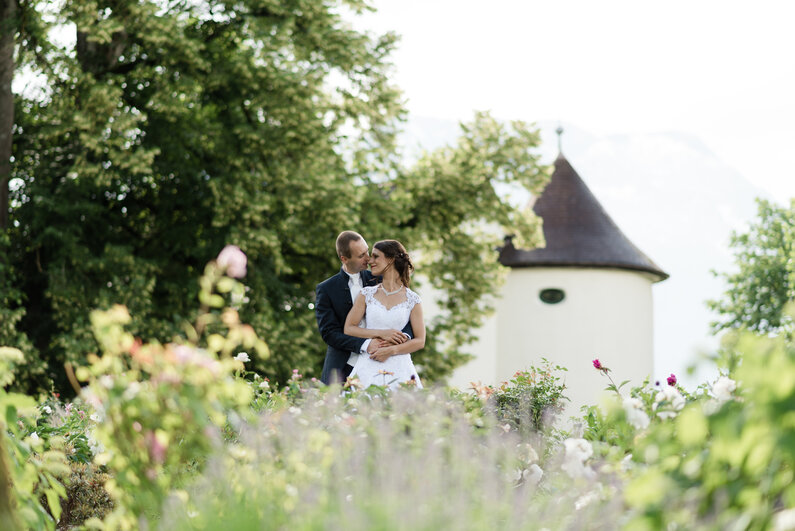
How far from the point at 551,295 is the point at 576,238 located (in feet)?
6.56

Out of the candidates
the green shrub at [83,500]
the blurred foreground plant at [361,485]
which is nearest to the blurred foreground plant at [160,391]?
the blurred foreground plant at [361,485]

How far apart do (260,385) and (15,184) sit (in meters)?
12.9

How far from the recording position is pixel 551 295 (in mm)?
28734

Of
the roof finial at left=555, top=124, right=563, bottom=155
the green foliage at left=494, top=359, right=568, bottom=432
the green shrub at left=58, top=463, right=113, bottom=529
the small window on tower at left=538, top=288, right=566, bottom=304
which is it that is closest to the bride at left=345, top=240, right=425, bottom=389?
the green foliage at left=494, top=359, right=568, bottom=432

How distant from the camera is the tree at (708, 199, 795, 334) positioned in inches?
1165

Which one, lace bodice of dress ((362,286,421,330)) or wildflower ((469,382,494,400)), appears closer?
wildflower ((469,382,494,400))

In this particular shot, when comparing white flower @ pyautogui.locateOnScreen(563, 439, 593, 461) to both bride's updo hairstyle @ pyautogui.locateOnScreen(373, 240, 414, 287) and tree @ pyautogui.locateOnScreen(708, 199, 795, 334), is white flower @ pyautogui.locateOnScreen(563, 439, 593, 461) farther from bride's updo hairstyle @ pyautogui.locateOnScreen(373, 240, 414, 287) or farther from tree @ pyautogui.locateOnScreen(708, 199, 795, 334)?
tree @ pyautogui.locateOnScreen(708, 199, 795, 334)

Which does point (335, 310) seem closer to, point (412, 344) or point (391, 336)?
point (391, 336)

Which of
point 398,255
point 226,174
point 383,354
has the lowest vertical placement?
point 226,174

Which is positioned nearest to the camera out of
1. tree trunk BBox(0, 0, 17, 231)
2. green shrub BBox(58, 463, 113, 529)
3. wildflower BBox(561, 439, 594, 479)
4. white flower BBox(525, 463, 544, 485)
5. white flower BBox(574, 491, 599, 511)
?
white flower BBox(574, 491, 599, 511)

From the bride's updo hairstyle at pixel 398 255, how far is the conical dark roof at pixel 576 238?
69.4 feet

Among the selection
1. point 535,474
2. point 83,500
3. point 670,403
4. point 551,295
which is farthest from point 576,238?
point 670,403

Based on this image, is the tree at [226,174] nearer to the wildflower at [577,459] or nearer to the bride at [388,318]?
the bride at [388,318]

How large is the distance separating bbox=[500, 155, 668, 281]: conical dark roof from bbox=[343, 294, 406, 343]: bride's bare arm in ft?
69.5
